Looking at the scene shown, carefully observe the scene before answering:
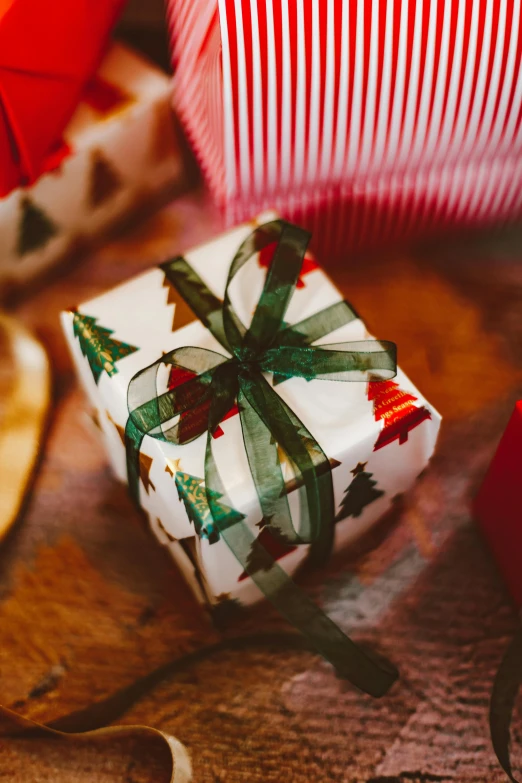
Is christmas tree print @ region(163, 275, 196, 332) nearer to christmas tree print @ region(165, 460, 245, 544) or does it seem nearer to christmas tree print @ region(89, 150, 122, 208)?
christmas tree print @ region(165, 460, 245, 544)

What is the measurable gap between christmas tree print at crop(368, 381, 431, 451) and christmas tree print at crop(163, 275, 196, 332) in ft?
0.61

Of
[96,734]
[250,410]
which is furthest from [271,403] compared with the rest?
[96,734]

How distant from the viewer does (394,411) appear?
0.58 m

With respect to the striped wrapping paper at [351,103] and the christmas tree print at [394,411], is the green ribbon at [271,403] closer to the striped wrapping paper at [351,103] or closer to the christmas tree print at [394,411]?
the christmas tree print at [394,411]

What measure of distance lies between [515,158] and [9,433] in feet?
2.26

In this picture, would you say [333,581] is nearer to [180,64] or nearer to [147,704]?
[147,704]

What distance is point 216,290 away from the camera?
0.66m

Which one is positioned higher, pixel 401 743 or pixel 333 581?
pixel 333 581

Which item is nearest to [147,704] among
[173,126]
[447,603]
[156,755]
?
[156,755]

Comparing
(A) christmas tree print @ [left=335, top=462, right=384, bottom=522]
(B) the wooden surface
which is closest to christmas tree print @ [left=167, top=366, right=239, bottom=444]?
(A) christmas tree print @ [left=335, top=462, right=384, bottom=522]

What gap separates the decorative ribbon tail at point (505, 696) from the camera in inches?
24.7

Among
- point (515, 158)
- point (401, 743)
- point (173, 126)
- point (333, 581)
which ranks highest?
point (173, 126)

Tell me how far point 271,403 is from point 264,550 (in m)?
0.13

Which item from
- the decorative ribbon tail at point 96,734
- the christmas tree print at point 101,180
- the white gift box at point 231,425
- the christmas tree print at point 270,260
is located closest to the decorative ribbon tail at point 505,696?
the white gift box at point 231,425
